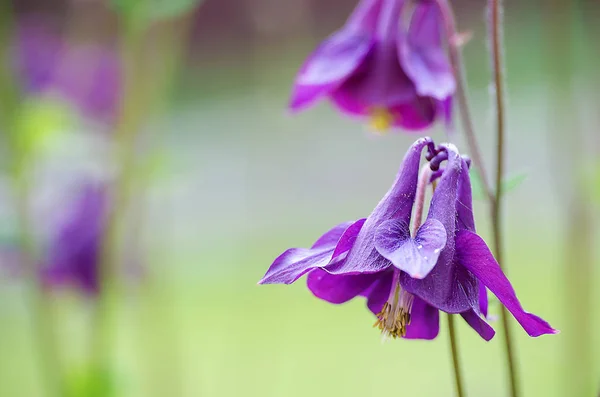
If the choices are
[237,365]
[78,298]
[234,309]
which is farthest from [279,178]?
[78,298]

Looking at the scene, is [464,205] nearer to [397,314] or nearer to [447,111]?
[397,314]

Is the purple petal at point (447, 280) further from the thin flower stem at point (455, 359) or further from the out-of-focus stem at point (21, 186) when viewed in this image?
the out-of-focus stem at point (21, 186)

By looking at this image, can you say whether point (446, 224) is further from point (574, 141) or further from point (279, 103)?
point (279, 103)

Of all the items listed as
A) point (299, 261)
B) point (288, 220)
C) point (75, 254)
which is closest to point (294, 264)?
point (299, 261)

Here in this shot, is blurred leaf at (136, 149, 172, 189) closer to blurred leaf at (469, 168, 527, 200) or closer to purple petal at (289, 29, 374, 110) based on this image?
purple petal at (289, 29, 374, 110)

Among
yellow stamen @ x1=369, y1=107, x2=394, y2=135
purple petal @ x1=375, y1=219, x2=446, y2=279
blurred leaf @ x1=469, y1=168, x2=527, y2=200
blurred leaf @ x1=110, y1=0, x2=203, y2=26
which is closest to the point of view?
purple petal @ x1=375, y1=219, x2=446, y2=279

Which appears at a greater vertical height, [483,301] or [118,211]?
[118,211]

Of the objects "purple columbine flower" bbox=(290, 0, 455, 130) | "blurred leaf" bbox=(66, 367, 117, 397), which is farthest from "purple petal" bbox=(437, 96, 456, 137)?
"blurred leaf" bbox=(66, 367, 117, 397)
